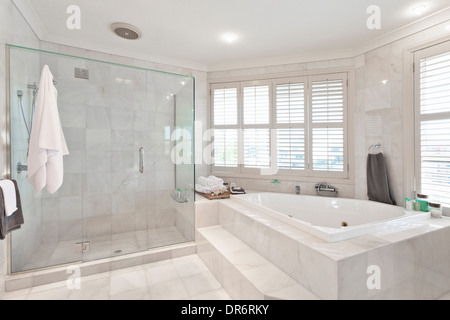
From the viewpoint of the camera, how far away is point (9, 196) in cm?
159

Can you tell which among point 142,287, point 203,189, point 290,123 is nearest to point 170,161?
point 203,189

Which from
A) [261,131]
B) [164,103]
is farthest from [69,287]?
[261,131]

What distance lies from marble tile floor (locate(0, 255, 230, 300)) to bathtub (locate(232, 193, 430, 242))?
0.83 meters

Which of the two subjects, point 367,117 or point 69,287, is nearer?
point 69,287

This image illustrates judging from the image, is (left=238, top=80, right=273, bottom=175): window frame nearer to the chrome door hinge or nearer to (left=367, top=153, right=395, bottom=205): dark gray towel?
(left=367, top=153, right=395, bottom=205): dark gray towel

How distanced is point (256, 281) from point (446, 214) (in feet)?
6.46

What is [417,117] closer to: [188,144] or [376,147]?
[376,147]

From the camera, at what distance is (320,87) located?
118 inches

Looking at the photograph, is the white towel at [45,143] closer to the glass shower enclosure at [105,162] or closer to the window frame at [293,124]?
the glass shower enclosure at [105,162]

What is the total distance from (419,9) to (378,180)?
5.56 ft

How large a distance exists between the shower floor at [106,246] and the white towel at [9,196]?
28.4 inches

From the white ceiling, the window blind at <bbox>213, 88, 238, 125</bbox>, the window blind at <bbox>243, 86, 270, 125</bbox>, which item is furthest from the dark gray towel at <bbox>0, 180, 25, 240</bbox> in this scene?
the window blind at <bbox>243, 86, 270, 125</bbox>

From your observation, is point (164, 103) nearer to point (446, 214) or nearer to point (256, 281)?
point (256, 281)

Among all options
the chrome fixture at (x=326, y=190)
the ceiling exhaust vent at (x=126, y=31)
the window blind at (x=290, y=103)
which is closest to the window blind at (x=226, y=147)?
the window blind at (x=290, y=103)
